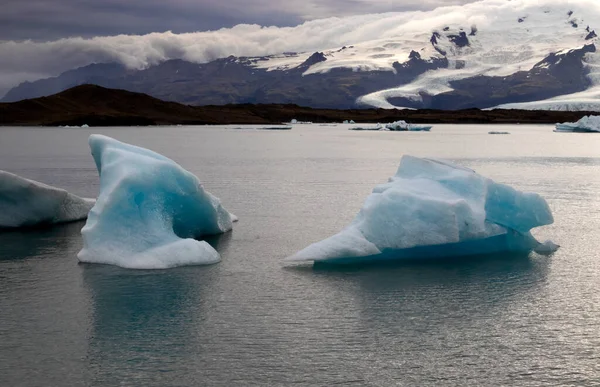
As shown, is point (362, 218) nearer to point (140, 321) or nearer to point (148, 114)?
point (140, 321)

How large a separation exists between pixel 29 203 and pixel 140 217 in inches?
162

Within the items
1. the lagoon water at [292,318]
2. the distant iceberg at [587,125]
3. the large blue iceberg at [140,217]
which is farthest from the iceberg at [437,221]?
the distant iceberg at [587,125]

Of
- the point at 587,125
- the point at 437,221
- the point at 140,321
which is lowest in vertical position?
the point at 140,321

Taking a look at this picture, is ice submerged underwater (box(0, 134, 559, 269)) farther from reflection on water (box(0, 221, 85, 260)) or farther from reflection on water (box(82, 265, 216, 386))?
reflection on water (box(0, 221, 85, 260))

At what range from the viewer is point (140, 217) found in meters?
11.4

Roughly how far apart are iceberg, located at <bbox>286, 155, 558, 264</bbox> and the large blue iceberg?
70.9 inches

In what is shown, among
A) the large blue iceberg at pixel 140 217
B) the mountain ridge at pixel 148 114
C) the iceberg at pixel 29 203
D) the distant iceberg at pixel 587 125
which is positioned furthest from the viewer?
the mountain ridge at pixel 148 114

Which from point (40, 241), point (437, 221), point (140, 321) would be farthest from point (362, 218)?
point (40, 241)

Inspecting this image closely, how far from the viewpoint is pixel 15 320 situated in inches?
336

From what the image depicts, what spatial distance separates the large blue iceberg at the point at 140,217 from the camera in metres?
11.1

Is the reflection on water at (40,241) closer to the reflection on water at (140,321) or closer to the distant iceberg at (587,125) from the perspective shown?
the reflection on water at (140,321)

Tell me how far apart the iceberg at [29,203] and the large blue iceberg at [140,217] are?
2542 millimetres

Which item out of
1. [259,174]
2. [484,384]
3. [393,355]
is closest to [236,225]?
[393,355]

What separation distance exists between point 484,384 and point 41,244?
29.0ft
